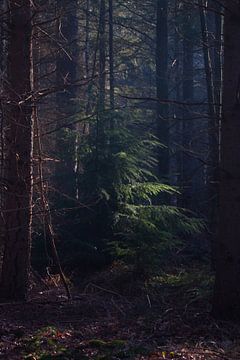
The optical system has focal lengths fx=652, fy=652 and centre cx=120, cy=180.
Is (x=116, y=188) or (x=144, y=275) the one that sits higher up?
(x=116, y=188)

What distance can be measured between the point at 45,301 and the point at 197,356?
4.02m

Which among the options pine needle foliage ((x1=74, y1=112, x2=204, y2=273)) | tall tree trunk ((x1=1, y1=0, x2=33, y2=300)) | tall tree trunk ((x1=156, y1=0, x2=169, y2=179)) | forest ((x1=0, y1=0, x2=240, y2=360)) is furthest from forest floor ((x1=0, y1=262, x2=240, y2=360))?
tall tree trunk ((x1=156, y1=0, x2=169, y2=179))

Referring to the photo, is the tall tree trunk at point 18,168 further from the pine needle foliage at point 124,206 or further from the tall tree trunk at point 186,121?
the tall tree trunk at point 186,121

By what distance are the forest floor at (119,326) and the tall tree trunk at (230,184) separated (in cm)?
42

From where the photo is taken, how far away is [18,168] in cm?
1057

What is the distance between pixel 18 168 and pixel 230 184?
3.53 m

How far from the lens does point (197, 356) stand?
7578 mm

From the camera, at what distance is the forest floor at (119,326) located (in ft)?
25.3

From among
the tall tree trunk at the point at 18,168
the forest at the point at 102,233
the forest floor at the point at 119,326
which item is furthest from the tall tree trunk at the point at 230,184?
the tall tree trunk at the point at 18,168

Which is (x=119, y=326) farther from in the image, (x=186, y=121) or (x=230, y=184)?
(x=186, y=121)

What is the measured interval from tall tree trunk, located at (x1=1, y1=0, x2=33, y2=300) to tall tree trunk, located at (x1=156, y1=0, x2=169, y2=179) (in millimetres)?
12134

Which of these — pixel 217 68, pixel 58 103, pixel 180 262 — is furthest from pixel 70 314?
pixel 58 103

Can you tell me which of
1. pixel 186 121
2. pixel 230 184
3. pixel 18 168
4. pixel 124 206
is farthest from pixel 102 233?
pixel 186 121

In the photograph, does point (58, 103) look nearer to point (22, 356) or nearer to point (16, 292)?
point (16, 292)
